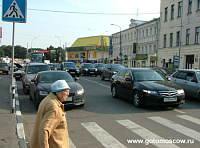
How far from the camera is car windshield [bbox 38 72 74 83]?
32.7ft

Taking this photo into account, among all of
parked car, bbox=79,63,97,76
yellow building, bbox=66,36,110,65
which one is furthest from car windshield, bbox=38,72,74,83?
yellow building, bbox=66,36,110,65

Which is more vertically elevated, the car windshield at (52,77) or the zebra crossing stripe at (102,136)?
the car windshield at (52,77)

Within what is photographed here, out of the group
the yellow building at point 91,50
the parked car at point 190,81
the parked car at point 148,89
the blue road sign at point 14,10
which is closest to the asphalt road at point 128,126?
the parked car at point 148,89

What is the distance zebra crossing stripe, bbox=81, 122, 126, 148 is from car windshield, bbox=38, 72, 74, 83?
3530 millimetres

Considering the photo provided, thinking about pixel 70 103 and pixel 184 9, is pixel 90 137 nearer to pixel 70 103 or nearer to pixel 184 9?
pixel 70 103

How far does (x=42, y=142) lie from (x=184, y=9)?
36.8 m

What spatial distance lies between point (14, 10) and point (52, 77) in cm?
323

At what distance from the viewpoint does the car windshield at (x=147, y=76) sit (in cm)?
1011

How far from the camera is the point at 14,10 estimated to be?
26.6ft

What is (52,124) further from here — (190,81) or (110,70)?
(110,70)

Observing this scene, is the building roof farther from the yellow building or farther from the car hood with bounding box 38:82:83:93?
the car hood with bounding box 38:82:83:93

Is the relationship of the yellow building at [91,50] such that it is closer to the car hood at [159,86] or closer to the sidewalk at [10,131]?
the car hood at [159,86]

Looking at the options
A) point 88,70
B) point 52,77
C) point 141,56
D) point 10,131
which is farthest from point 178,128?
point 141,56

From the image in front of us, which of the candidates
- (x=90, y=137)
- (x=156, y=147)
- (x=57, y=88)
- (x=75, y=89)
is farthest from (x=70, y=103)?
(x=57, y=88)
